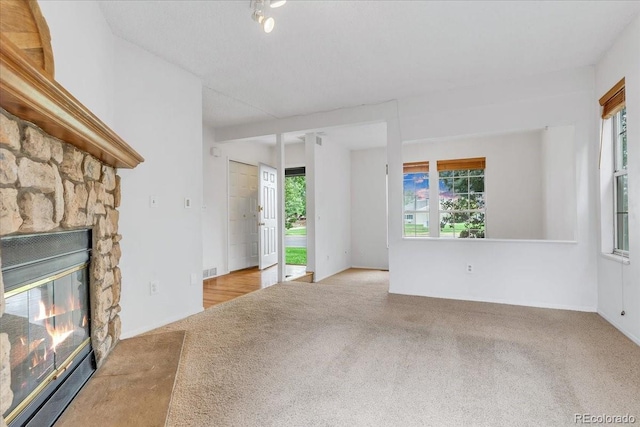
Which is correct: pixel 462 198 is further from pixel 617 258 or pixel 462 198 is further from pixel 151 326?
pixel 151 326

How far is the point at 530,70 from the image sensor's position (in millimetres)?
3447

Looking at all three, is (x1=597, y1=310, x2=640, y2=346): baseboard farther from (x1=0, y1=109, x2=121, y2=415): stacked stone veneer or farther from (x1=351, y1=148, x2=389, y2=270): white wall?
(x1=0, y1=109, x2=121, y2=415): stacked stone veneer

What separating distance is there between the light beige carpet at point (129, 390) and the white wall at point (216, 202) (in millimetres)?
3179

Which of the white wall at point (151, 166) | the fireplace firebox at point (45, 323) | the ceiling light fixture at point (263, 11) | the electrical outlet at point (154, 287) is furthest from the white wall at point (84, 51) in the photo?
the electrical outlet at point (154, 287)

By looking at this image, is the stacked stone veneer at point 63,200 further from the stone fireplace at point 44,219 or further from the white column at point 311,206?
the white column at point 311,206

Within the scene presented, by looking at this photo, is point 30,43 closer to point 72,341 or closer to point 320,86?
point 72,341

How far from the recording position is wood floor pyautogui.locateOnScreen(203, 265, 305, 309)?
4.21 metres

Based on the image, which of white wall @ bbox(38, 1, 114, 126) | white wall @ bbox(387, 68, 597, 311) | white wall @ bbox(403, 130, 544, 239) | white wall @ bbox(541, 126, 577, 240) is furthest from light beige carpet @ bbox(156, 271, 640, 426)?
white wall @ bbox(403, 130, 544, 239)

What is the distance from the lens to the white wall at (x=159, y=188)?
2.81 m

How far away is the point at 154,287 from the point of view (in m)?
3.03

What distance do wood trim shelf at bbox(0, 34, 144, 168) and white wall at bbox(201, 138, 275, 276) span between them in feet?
12.0

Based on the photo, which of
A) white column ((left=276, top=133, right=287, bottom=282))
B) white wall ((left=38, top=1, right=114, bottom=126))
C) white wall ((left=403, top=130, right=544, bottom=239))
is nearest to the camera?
white wall ((left=38, top=1, right=114, bottom=126))

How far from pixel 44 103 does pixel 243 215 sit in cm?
515

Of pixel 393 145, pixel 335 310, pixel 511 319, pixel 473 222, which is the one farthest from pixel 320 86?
pixel 473 222
